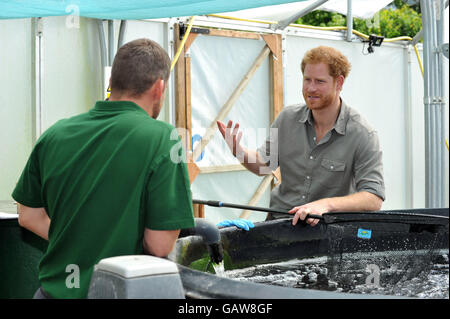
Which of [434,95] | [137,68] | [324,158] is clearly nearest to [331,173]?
[324,158]

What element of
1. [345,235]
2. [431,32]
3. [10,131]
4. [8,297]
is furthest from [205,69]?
[8,297]

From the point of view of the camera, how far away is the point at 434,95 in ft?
13.6

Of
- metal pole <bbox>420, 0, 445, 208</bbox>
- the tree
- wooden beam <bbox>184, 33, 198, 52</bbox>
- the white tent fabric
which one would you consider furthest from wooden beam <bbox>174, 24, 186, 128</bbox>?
the tree

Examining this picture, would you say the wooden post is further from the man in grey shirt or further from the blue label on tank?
the blue label on tank

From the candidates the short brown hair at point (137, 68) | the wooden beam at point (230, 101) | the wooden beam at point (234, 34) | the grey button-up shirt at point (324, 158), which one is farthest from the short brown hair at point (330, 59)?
the wooden beam at point (234, 34)

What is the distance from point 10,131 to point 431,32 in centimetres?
360

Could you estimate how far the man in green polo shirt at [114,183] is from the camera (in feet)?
5.40

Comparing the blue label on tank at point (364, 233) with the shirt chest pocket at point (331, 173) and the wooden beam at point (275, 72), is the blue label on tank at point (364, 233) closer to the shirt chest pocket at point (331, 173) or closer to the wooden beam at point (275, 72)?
the shirt chest pocket at point (331, 173)

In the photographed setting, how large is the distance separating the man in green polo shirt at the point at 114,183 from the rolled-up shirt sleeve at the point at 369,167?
5.27 ft

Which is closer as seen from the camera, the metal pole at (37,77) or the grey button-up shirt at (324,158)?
the grey button-up shirt at (324,158)

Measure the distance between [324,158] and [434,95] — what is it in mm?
1361

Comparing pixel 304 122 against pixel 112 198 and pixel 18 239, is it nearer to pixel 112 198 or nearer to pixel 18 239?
pixel 18 239

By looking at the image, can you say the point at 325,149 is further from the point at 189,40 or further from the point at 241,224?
the point at 189,40

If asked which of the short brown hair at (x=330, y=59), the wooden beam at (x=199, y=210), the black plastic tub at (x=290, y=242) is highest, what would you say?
the short brown hair at (x=330, y=59)
